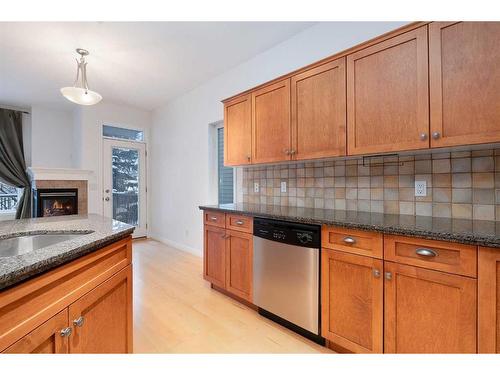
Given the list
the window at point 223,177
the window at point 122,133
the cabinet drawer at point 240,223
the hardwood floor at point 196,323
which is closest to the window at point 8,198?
the window at point 122,133

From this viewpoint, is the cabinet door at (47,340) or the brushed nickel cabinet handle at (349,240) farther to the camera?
the brushed nickel cabinet handle at (349,240)

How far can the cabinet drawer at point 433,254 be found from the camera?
1.13m

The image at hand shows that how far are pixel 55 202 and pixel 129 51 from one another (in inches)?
119

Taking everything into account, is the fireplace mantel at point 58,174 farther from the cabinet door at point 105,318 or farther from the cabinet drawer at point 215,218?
the cabinet door at point 105,318

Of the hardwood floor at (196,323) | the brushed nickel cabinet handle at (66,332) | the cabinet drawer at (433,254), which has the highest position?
the cabinet drawer at (433,254)

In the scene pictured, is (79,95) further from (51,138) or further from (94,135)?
(51,138)

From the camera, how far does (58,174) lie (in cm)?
414

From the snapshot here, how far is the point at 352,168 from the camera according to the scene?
6.88ft

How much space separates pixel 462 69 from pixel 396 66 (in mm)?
343

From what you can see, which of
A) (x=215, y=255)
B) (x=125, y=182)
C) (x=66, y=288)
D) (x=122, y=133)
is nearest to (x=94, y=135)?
(x=122, y=133)

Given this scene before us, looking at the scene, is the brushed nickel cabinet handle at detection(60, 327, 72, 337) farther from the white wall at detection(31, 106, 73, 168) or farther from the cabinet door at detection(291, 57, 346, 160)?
the white wall at detection(31, 106, 73, 168)

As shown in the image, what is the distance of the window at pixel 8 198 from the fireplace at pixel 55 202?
96cm

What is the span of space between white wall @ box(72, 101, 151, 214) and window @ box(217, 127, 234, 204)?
2334 millimetres
